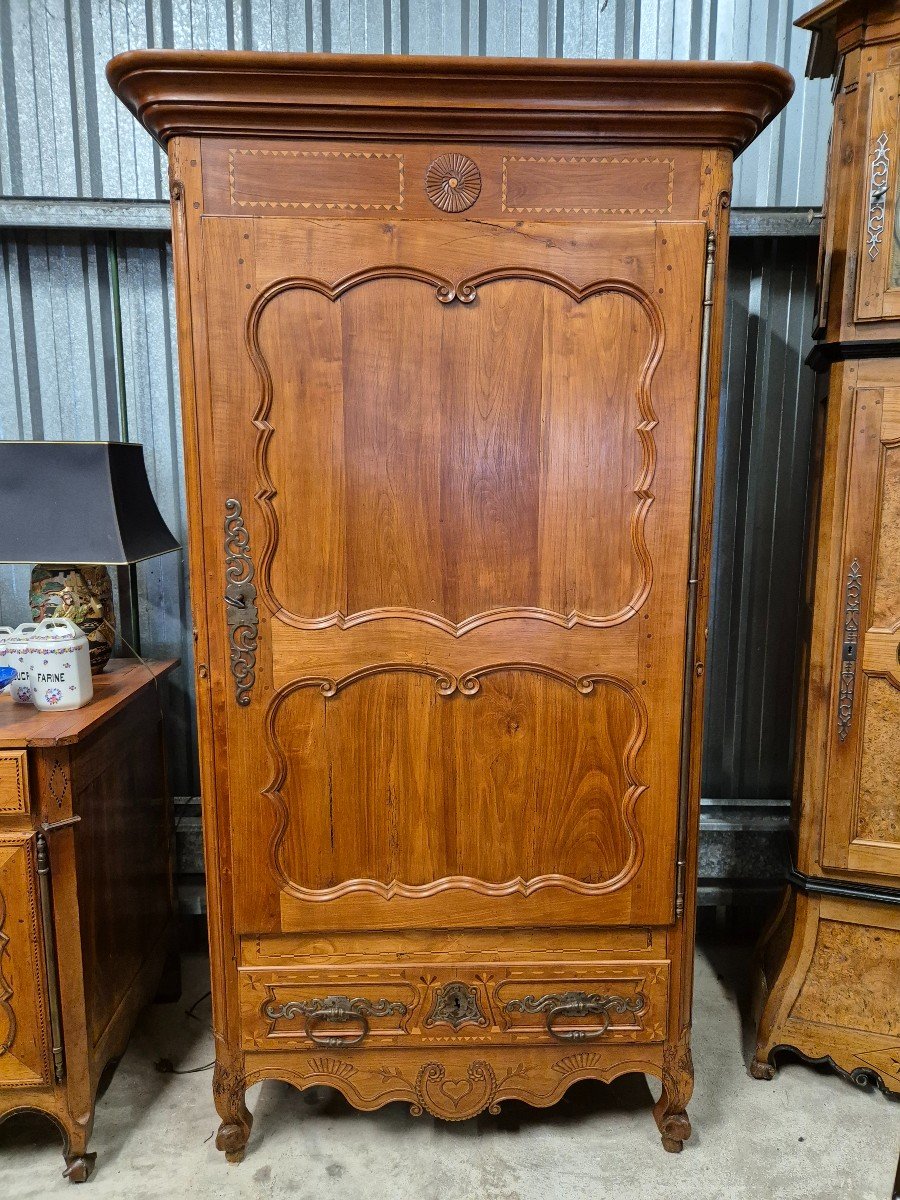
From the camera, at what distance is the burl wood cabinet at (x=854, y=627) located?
1615mm

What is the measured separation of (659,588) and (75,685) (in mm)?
1250

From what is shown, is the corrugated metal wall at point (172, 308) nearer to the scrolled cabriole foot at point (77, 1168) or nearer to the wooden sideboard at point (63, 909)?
the wooden sideboard at point (63, 909)

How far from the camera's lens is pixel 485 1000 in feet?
5.30

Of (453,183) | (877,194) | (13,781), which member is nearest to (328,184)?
(453,183)

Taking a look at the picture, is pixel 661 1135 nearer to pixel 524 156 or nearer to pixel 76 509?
pixel 76 509

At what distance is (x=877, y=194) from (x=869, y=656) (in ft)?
3.26

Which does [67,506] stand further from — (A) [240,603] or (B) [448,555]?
(B) [448,555]

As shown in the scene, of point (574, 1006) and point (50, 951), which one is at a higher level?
point (50, 951)

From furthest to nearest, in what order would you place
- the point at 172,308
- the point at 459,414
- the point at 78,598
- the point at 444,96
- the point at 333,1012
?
1. the point at 172,308
2. the point at 78,598
3. the point at 333,1012
4. the point at 459,414
5. the point at 444,96

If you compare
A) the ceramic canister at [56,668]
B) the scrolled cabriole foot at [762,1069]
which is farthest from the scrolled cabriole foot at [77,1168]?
the scrolled cabriole foot at [762,1069]

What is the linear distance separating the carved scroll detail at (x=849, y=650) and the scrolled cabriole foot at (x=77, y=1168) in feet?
6.23

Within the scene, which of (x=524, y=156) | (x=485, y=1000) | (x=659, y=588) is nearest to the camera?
(x=524, y=156)

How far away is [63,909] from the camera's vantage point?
156cm

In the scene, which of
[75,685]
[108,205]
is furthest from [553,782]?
[108,205]
